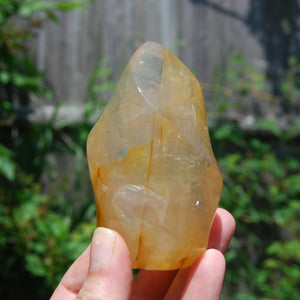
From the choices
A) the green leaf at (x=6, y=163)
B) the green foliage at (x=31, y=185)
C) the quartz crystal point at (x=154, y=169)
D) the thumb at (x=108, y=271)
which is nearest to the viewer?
the thumb at (x=108, y=271)

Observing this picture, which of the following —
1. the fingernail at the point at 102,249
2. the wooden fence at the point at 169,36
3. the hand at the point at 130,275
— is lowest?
the hand at the point at 130,275

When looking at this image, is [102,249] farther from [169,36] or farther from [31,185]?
[169,36]

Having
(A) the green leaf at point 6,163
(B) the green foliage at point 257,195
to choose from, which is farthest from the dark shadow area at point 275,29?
(A) the green leaf at point 6,163

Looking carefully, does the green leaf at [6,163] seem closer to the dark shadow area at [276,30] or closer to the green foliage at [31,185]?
the green foliage at [31,185]

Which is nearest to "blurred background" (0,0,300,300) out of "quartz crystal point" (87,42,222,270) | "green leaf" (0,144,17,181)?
"green leaf" (0,144,17,181)

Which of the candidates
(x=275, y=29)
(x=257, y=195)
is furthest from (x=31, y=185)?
(x=275, y=29)

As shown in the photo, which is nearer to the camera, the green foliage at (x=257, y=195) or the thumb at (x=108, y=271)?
the thumb at (x=108, y=271)

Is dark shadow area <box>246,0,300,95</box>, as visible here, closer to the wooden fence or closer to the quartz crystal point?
the wooden fence
